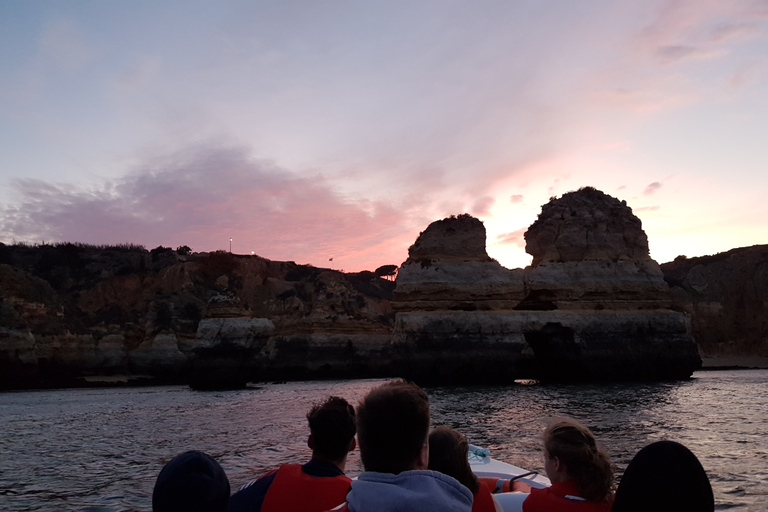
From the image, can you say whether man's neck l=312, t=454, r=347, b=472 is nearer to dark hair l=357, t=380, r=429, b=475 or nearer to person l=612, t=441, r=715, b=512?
dark hair l=357, t=380, r=429, b=475

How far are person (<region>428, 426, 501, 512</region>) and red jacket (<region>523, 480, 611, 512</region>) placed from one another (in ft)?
1.23

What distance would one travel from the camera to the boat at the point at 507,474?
2982 millimetres

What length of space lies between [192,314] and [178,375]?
539cm

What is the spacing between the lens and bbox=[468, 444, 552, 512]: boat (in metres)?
2.98

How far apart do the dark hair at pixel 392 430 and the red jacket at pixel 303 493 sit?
822 mm

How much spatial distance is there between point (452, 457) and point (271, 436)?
8.86 meters

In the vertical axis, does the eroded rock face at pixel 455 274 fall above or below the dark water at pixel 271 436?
above

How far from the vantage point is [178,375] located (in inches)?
1454

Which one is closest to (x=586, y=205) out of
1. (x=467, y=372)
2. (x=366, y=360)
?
(x=467, y=372)

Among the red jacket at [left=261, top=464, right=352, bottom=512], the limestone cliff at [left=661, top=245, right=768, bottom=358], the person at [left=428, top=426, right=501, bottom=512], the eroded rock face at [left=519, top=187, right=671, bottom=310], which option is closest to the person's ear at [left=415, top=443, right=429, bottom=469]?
the person at [left=428, top=426, right=501, bottom=512]

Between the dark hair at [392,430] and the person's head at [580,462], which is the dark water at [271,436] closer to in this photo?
the person's head at [580,462]

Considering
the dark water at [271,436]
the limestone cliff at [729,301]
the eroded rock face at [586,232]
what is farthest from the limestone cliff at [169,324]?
the limestone cliff at [729,301]

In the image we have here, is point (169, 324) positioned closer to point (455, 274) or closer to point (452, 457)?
point (455, 274)

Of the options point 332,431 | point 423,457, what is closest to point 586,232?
point 332,431
